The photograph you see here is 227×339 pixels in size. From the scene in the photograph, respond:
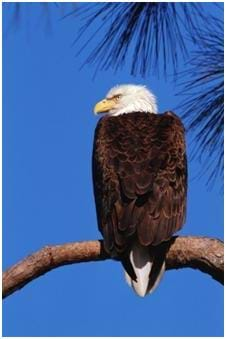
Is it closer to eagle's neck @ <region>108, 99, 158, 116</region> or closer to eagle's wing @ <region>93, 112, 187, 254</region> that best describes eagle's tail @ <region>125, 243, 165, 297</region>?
eagle's wing @ <region>93, 112, 187, 254</region>

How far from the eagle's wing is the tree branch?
0.06 metres

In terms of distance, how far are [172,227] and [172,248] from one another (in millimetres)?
131

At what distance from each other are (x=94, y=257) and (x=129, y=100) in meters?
1.45

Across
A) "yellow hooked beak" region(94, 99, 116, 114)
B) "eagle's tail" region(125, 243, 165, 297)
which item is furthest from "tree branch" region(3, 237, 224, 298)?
"yellow hooked beak" region(94, 99, 116, 114)

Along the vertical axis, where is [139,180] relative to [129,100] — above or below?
below

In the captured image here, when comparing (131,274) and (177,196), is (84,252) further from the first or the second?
(177,196)

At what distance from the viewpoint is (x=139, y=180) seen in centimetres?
368

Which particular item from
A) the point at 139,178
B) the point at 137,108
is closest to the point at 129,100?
the point at 137,108

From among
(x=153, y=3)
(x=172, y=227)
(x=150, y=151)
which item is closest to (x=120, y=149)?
(x=150, y=151)

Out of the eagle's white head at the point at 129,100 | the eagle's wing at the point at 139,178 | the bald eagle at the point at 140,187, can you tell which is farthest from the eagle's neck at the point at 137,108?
the eagle's wing at the point at 139,178

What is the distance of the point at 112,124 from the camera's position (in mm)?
4199

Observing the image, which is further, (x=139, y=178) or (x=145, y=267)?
(x=139, y=178)

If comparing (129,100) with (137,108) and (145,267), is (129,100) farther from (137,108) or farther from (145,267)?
(145,267)

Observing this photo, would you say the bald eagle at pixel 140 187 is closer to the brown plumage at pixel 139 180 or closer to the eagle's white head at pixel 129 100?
the brown plumage at pixel 139 180
